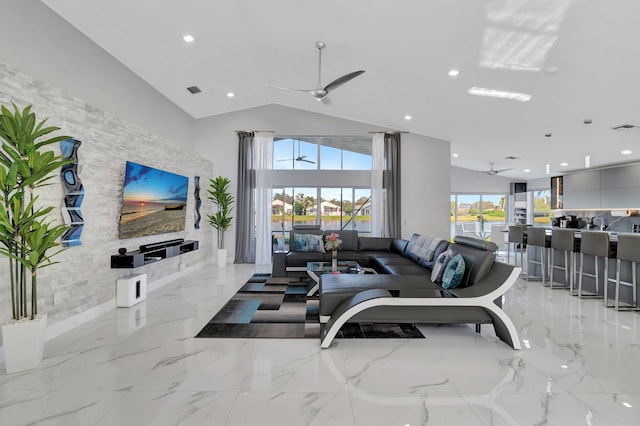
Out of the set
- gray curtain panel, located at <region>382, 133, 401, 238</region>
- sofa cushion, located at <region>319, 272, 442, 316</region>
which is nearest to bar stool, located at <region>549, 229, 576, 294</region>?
sofa cushion, located at <region>319, 272, 442, 316</region>

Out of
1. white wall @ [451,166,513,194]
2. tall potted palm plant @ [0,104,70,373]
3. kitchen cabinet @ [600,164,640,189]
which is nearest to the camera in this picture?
tall potted palm plant @ [0,104,70,373]

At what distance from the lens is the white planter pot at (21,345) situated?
100 inches

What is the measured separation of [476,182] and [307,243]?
815 centimetres

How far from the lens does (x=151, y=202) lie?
5.23 metres

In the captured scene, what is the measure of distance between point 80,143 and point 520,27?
200 inches

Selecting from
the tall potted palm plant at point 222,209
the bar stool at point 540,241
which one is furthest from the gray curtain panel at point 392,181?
the tall potted palm plant at point 222,209

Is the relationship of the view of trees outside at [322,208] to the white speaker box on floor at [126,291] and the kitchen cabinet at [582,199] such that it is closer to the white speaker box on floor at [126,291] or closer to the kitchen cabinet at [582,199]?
the white speaker box on floor at [126,291]

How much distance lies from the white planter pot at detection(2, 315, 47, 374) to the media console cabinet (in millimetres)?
1634

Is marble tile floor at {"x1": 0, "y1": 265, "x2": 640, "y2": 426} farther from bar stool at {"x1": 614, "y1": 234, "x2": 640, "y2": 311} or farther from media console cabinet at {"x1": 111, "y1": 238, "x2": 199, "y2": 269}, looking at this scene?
media console cabinet at {"x1": 111, "y1": 238, "x2": 199, "y2": 269}

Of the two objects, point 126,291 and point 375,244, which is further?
point 375,244

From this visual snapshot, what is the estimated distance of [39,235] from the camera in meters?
2.63

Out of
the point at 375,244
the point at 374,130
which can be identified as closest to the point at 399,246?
the point at 375,244

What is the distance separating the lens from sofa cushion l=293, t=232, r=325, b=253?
21.9 feet

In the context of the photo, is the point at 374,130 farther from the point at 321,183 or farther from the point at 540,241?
the point at 540,241
